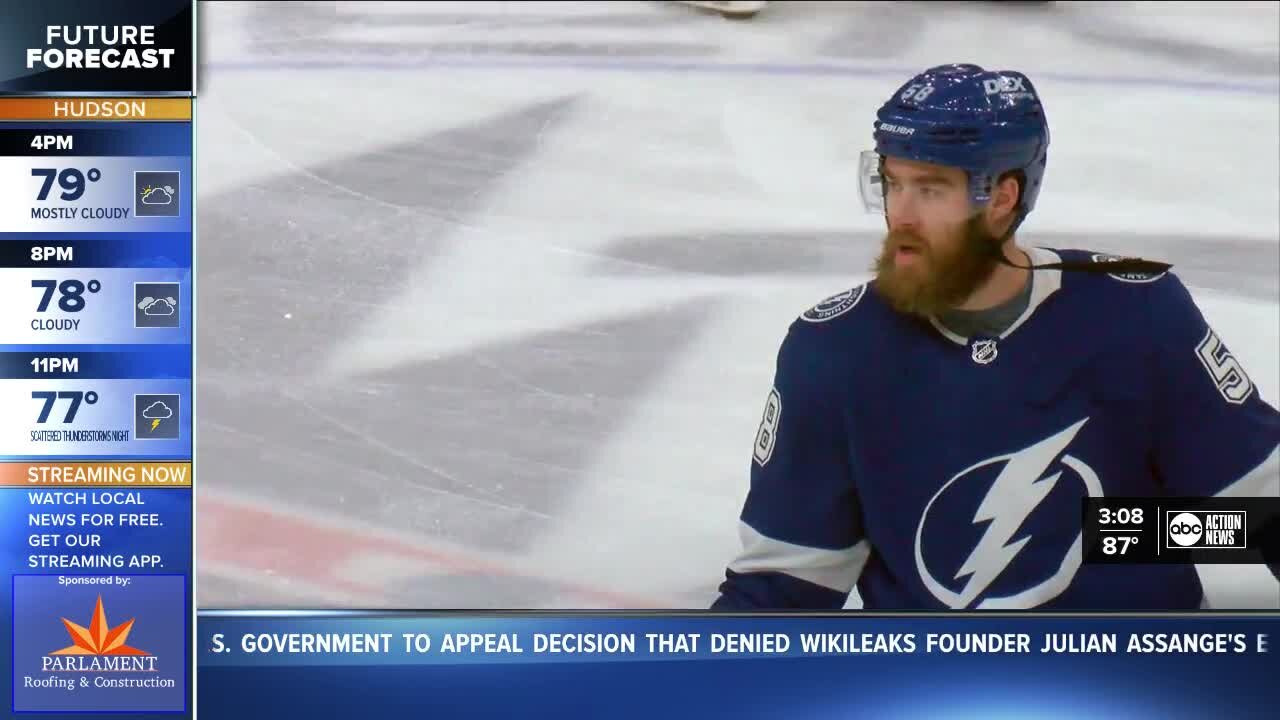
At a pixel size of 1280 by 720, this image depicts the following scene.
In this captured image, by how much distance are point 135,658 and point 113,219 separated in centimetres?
58

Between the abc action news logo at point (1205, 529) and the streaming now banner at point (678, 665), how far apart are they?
0.11 metres

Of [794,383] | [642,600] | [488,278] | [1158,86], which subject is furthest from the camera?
[1158,86]

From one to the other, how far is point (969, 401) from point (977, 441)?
0.05 meters

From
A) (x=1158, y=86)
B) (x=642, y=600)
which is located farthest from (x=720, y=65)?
(x=642, y=600)

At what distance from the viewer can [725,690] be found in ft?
8.17

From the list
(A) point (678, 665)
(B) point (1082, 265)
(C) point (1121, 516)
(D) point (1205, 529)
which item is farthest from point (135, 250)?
(D) point (1205, 529)

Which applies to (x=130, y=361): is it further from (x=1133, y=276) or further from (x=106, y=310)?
(x=1133, y=276)

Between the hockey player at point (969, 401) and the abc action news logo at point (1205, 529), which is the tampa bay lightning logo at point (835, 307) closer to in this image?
the hockey player at point (969, 401)

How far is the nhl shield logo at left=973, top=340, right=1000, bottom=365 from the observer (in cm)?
243

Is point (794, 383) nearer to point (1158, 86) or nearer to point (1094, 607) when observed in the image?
point (1094, 607)

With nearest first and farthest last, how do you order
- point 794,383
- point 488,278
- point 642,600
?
point 794,383 → point 642,600 → point 488,278
